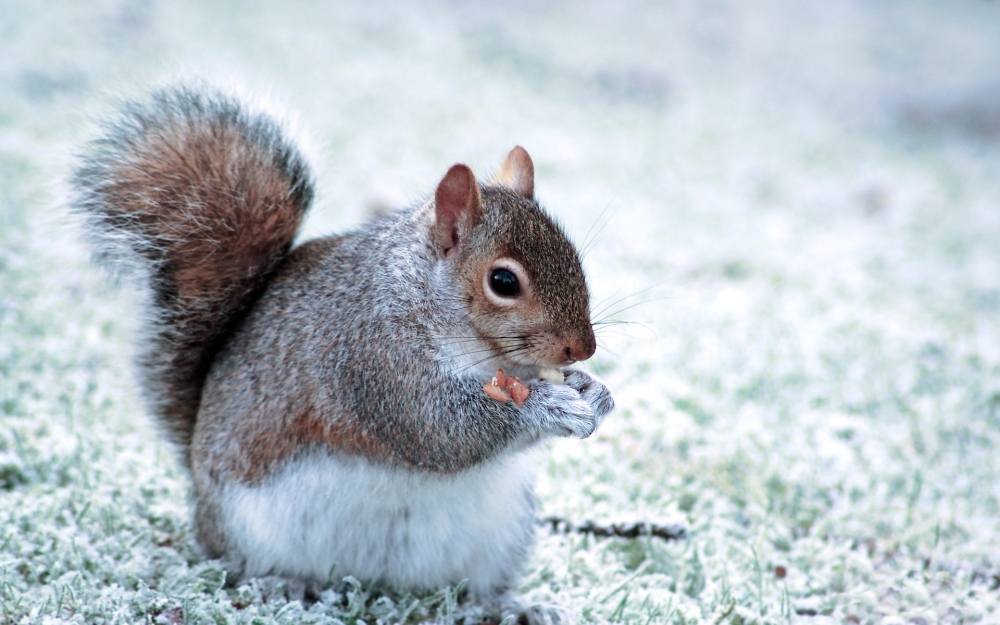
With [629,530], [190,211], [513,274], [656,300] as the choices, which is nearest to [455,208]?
[513,274]

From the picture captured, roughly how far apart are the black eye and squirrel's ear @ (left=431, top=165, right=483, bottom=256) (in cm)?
12

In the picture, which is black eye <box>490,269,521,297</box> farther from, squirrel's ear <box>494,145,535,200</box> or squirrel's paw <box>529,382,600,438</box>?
squirrel's ear <box>494,145,535,200</box>

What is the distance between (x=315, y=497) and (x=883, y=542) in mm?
1556

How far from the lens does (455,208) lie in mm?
1698

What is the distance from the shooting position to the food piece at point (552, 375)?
1.75m

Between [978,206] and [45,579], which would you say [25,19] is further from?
[978,206]

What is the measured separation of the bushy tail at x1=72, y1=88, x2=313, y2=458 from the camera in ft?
5.98

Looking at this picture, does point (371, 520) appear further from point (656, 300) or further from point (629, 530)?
point (656, 300)

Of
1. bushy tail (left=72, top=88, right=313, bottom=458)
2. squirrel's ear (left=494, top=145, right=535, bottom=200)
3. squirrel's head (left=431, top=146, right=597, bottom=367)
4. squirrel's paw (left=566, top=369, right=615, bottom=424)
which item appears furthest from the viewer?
squirrel's ear (left=494, top=145, right=535, bottom=200)

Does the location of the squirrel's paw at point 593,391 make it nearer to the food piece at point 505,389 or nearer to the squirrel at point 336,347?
the squirrel at point 336,347

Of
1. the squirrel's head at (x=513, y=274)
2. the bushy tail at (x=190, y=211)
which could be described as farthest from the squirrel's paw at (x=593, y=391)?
the bushy tail at (x=190, y=211)

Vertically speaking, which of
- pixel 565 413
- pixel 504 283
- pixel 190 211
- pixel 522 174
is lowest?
pixel 565 413

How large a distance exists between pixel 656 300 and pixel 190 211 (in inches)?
85.7

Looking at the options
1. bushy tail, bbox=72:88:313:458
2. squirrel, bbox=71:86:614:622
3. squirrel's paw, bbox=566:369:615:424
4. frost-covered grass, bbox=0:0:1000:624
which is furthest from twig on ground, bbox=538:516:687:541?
bushy tail, bbox=72:88:313:458
